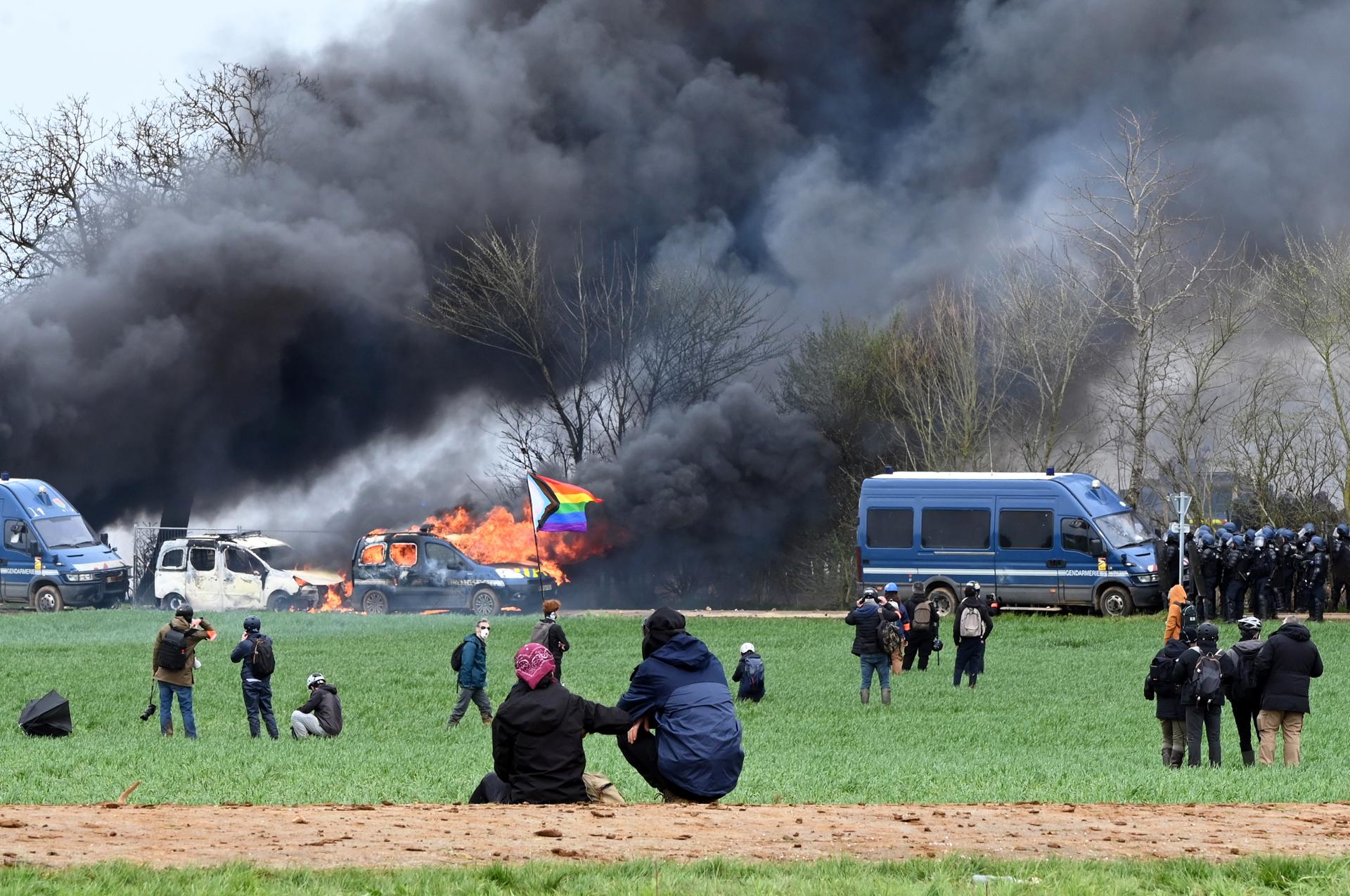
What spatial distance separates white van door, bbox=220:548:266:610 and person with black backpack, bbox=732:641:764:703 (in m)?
20.3

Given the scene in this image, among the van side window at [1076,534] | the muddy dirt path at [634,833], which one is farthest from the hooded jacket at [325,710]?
the van side window at [1076,534]

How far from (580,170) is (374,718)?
36.8 meters

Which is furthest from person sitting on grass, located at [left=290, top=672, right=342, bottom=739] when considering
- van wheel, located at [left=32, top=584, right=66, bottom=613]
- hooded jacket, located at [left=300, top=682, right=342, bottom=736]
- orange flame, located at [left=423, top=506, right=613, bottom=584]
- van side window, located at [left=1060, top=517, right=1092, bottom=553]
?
van wheel, located at [left=32, top=584, right=66, bottom=613]

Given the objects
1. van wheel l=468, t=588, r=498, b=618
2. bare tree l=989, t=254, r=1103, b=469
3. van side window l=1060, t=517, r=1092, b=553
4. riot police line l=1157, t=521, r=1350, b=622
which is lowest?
van wheel l=468, t=588, r=498, b=618

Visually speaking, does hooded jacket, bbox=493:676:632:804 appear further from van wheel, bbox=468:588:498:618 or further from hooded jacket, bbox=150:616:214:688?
van wheel, bbox=468:588:498:618

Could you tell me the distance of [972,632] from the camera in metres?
23.0

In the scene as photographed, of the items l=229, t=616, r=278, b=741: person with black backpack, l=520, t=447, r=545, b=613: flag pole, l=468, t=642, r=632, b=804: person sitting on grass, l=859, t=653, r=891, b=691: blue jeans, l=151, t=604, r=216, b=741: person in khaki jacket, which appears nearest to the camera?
l=468, t=642, r=632, b=804: person sitting on grass

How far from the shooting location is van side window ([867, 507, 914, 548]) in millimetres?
35625

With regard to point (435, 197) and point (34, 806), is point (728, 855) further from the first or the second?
point (435, 197)

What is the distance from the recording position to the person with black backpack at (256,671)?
60.0ft

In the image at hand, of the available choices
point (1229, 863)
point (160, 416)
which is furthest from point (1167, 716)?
point (160, 416)

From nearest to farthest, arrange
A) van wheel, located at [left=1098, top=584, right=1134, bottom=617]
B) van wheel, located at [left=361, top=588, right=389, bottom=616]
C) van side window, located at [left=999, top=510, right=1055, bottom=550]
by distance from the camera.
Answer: van wheel, located at [left=1098, top=584, right=1134, bottom=617] → van side window, located at [left=999, top=510, right=1055, bottom=550] → van wheel, located at [left=361, top=588, right=389, bottom=616]

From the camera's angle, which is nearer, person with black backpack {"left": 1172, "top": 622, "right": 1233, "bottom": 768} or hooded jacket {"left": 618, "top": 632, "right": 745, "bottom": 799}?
hooded jacket {"left": 618, "top": 632, "right": 745, "bottom": 799}

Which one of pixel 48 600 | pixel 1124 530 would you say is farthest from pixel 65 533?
pixel 1124 530
